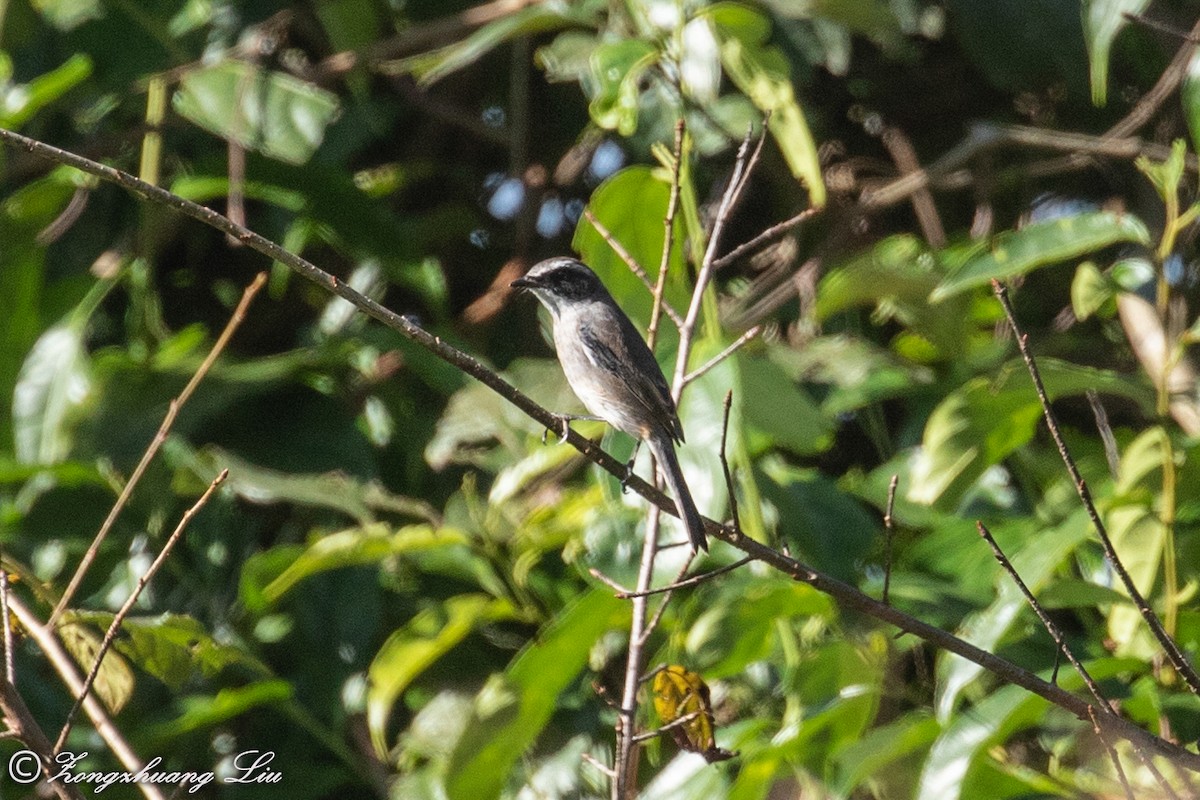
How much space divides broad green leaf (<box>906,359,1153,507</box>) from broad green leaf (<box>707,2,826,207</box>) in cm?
80

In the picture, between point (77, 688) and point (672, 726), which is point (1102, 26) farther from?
point (77, 688)

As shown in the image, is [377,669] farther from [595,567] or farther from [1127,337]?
[1127,337]

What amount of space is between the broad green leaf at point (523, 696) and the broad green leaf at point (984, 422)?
3.04ft

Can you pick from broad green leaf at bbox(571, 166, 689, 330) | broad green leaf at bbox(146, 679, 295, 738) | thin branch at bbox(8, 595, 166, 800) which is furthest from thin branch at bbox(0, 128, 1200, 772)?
broad green leaf at bbox(146, 679, 295, 738)

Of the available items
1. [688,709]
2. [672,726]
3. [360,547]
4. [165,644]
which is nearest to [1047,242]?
[688,709]

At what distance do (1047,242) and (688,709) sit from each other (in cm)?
171

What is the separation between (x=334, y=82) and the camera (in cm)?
570

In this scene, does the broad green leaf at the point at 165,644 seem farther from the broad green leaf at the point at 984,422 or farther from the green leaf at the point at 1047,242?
the green leaf at the point at 1047,242

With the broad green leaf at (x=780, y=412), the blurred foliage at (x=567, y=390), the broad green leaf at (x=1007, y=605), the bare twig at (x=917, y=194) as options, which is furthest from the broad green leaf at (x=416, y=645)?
the bare twig at (x=917, y=194)

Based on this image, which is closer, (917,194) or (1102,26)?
(1102,26)

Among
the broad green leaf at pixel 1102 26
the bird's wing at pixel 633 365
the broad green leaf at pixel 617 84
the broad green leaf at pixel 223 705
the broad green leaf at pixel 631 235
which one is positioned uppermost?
the broad green leaf at pixel 617 84

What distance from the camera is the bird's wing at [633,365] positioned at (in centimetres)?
405

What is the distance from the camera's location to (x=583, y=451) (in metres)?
2.93

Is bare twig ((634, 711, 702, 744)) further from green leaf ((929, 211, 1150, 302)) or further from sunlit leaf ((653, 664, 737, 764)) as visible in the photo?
green leaf ((929, 211, 1150, 302))
